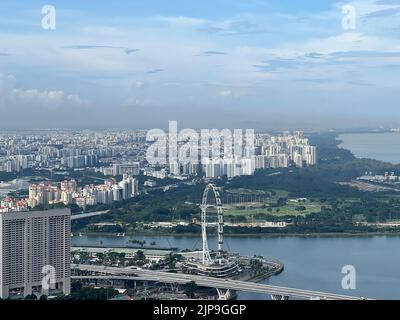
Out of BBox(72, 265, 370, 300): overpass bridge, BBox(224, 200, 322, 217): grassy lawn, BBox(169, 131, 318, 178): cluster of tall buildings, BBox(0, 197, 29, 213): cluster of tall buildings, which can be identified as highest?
BBox(169, 131, 318, 178): cluster of tall buildings

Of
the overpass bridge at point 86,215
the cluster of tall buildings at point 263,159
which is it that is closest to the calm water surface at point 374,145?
the cluster of tall buildings at point 263,159

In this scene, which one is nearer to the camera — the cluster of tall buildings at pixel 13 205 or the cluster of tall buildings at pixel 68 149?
the cluster of tall buildings at pixel 13 205

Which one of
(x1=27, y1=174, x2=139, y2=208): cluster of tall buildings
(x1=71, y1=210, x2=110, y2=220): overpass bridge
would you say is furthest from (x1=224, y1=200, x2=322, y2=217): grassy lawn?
(x1=27, y1=174, x2=139, y2=208): cluster of tall buildings

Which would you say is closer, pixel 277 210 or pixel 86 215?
pixel 86 215

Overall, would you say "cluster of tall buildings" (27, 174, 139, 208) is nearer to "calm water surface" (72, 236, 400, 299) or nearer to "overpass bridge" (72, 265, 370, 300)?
"calm water surface" (72, 236, 400, 299)

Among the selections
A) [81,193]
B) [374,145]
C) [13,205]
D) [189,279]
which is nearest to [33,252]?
[189,279]

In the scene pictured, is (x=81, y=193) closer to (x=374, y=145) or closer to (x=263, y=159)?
(x=263, y=159)

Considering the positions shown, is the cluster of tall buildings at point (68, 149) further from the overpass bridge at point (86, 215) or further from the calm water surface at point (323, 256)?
the calm water surface at point (323, 256)

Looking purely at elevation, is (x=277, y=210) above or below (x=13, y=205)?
below
